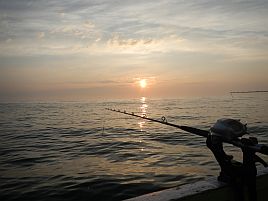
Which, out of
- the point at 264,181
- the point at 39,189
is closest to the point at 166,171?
the point at 39,189

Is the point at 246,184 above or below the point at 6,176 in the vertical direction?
above

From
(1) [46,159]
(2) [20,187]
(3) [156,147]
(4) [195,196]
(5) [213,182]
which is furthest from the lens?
(3) [156,147]

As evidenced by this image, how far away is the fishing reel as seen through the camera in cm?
321

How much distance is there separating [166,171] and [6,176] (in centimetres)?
563

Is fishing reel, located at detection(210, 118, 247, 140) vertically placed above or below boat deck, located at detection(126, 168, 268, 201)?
above

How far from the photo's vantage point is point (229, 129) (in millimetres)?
3227

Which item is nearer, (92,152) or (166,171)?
(166,171)

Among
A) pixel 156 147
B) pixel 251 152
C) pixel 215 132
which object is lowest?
pixel 156 147

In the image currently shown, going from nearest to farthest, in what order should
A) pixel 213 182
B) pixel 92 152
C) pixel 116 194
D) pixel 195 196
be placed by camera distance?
pixel 195 196 → pixel 213 182 → pixel 116 194 → pixel 92 152

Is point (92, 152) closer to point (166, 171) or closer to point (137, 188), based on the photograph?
point (166, 171)

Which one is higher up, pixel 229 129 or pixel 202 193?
pixel 229 129

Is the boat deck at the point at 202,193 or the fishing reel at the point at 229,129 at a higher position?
the fishing reel at the point at 229,129

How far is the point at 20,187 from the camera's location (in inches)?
337

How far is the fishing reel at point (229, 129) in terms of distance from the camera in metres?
3.21
